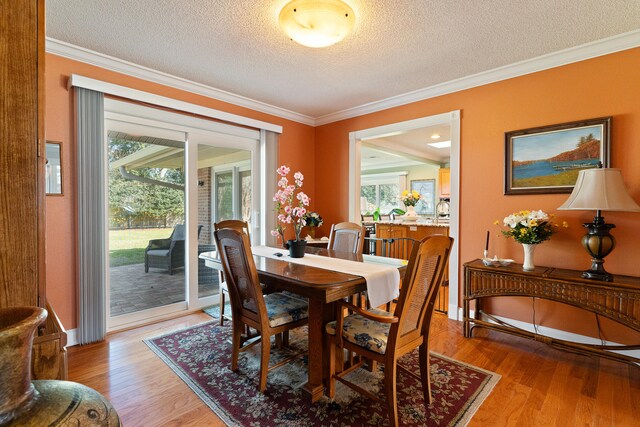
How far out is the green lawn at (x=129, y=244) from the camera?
3020 mm

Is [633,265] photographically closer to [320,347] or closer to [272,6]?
[320,347]

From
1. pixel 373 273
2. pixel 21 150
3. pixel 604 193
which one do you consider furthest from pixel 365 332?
pixel 604 193

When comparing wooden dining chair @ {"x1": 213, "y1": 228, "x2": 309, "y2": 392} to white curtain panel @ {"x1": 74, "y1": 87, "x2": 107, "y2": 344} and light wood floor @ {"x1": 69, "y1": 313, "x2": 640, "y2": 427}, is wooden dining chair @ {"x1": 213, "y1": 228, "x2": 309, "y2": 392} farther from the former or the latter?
white curtain panel @ {"x1": 74, "y1": 87, "x2": 107, "y2": 344}

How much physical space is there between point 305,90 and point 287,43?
104cm

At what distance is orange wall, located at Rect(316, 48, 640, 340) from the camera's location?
2.41 metres

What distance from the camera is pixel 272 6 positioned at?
6.66 feet

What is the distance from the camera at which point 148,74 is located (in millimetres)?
3021

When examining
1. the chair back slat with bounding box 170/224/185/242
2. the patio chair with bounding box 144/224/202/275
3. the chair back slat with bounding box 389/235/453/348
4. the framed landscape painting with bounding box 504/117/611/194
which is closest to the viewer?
the chair back slat with bounding box 389/235/453/348

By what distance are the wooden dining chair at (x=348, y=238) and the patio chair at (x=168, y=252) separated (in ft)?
5.53

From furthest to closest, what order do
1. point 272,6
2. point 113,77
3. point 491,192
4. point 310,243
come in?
point 310,243 → point 491,192 → point 113,77 → point 272,6

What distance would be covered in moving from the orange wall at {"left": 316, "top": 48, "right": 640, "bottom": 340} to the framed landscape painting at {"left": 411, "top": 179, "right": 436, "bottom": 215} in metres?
4.98

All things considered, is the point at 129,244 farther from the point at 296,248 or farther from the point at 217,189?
the point at 296,248

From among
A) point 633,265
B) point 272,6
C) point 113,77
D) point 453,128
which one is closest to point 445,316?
point 633,265

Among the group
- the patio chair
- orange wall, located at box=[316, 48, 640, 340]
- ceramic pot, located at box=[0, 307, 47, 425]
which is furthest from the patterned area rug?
ceramic pot, located at box=[0, 307, 47, 425]
